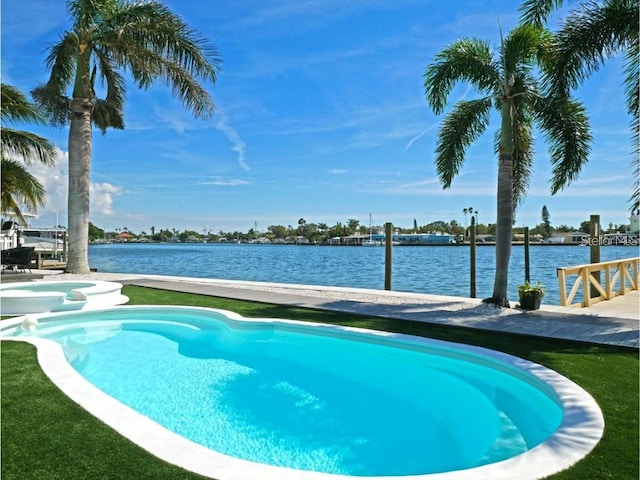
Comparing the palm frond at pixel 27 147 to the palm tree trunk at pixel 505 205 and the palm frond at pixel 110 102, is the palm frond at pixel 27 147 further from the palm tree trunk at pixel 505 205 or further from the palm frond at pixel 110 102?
the palm tree trunk at pixel 505 205

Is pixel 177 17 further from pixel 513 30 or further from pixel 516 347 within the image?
pixel 516 347

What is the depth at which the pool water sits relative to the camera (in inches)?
161

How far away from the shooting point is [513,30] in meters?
10.0

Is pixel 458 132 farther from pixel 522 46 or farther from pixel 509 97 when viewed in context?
pixel 522 46

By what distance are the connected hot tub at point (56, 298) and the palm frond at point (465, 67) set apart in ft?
30.5

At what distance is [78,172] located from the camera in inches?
557

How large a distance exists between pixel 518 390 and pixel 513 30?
845 cm

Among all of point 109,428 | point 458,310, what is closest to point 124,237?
point 458,310

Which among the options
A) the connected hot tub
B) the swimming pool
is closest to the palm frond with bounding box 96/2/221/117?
the connected hot tub

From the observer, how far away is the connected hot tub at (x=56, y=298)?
9125mm

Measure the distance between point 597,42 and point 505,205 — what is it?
11.9 ft

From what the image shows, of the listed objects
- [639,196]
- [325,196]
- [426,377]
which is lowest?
[426,377]

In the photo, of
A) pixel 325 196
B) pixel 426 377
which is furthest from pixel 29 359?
pixel 325 196

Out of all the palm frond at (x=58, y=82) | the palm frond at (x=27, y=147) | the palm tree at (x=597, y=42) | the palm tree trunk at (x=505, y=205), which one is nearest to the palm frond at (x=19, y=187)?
the palm frond at (x=27, y=147)
